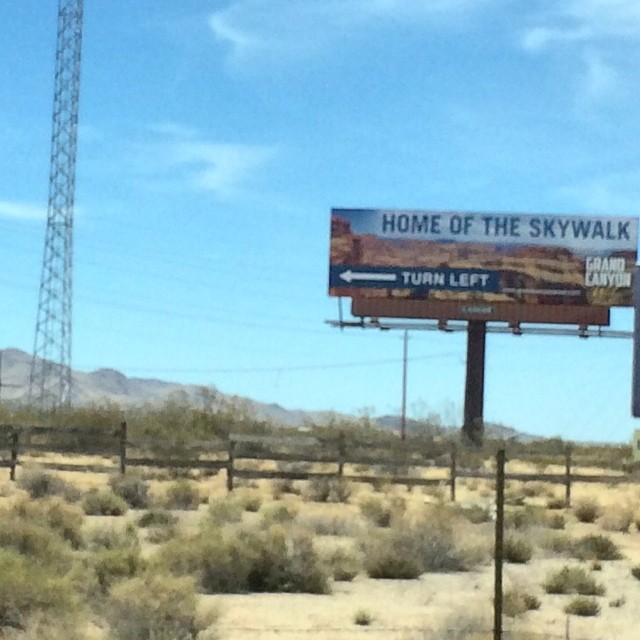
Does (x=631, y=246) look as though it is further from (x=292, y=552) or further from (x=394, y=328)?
(x=292, y=552)

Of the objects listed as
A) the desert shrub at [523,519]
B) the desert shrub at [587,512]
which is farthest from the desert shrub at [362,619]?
the desert shrub at [587,512]

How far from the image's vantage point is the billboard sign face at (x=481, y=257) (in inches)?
2344

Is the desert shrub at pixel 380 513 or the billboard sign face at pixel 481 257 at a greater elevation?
the billboard sign face at pixel 481 257

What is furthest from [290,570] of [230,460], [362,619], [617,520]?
[230,460]

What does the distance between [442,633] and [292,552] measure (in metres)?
5.57

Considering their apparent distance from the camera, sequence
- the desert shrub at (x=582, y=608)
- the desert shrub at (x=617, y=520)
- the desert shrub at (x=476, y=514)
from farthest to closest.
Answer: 1. the desert shrub at (x=617, y=520)
2. the desert shrub at (x=476, y=514)
3. the desert shrub at (x=582, y=608)

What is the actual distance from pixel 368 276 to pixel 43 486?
31.9 metres

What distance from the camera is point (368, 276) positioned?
59469 millimetres

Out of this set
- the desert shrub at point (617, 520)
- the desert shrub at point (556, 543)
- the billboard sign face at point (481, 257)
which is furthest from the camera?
the billboard sign face at point (481, 257)

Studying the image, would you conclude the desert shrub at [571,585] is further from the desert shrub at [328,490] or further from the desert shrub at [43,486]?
the desert shrub at [328,490]

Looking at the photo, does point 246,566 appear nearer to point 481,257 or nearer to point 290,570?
point 290,570

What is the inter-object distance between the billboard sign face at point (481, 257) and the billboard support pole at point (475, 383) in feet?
6.75

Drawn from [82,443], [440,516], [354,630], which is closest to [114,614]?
[354,630]

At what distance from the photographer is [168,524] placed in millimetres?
22812
